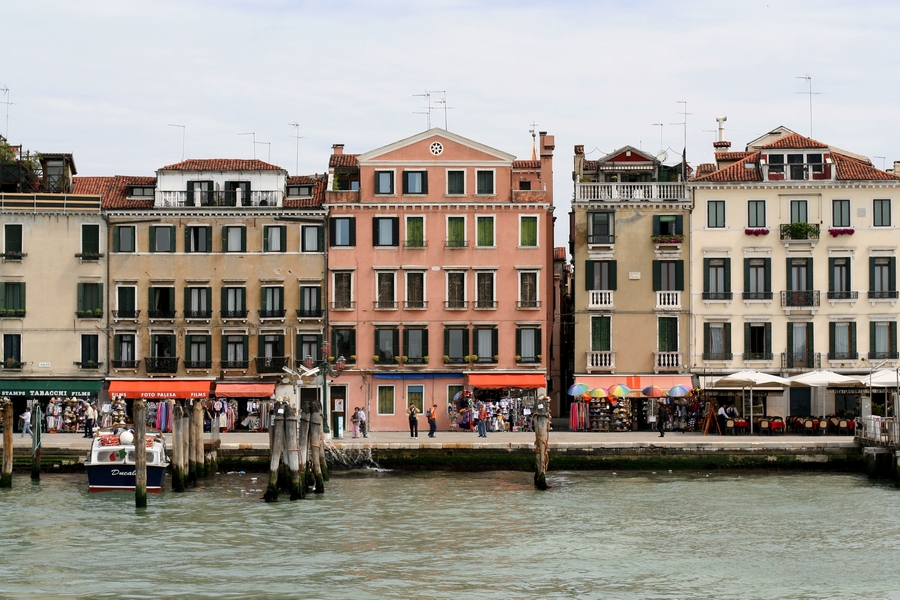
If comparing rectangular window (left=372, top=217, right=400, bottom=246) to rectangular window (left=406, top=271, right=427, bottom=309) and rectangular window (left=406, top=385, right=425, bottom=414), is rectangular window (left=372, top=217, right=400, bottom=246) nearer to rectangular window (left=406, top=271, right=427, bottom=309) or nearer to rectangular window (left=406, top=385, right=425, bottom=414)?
rectangular window (left=406, top=271, right=427, bottom=309)

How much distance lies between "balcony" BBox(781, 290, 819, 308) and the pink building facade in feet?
30.0

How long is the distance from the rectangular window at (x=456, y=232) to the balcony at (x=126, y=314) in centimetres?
1233

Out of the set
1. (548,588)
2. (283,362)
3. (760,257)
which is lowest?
(548,588)

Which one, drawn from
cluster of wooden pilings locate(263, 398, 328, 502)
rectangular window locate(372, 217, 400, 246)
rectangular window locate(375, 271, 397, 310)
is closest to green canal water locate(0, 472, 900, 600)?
cluster of wooden pilings locate(263, 398, 328, 502)

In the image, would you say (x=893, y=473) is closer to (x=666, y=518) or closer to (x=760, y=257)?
(x=666, y=518)

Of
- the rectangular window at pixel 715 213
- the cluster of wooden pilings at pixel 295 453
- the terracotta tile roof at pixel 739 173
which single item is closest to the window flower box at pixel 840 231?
the terracotta tile roof at pixel 739 173

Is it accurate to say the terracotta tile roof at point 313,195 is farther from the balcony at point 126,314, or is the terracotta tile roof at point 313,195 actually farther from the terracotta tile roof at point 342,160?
the balcony at point 126,314

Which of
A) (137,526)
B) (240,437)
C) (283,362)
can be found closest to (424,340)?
(283,362)

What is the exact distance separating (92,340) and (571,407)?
18602 mm

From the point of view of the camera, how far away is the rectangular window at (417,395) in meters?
57.6

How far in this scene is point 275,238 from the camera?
190ft

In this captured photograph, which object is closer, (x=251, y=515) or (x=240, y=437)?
(x=251, y=515)

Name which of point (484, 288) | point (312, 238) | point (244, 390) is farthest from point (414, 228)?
point (244, 390)

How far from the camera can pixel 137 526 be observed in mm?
33656
